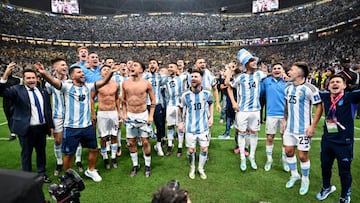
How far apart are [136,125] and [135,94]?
24.7 inches

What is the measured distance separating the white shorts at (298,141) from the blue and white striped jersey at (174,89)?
3130 mm

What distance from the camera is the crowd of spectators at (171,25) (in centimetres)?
3650

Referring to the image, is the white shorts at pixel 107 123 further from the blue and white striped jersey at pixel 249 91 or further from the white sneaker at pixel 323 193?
the white sneaker at pixel 323 193

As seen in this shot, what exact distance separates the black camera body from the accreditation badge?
3.52 metres

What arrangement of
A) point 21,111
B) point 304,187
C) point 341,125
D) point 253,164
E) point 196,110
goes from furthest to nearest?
point 253,164 → point 196,110 → point 21,111 → point 304,187 → point 341,125

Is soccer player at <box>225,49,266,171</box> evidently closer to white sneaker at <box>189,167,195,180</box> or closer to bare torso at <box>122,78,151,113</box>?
white sneaker at <box>189,167,195,180</box>

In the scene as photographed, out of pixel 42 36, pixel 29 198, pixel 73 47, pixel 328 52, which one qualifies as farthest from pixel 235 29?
pixel 29 198

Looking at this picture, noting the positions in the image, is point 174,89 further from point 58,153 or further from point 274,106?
point 58,153

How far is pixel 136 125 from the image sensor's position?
16.7 ft

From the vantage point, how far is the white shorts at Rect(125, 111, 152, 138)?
509cm

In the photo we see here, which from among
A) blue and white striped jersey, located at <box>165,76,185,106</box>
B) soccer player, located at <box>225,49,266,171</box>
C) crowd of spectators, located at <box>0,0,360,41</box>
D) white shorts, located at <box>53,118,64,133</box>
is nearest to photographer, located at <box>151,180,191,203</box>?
soccer player, located at <box>225,49,266,171</box>

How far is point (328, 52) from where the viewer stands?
30.5 m

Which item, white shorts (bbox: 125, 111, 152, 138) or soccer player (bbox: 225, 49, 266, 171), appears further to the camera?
soccer player (bbox: 225, 49, 266, 171)

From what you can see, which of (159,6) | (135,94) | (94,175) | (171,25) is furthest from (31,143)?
(159,6)
